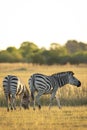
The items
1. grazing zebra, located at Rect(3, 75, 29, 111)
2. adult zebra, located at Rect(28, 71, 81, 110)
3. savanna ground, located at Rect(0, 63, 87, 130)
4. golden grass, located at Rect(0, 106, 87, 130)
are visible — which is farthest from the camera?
adult zebra, located at Rect(28, 71, 81, 110)

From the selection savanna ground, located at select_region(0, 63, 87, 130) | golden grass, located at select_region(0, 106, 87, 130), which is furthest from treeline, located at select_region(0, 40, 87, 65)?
golden grass, located at select_region(0, 106, 87, 130)

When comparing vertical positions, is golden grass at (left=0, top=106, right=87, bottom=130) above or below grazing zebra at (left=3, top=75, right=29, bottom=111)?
below

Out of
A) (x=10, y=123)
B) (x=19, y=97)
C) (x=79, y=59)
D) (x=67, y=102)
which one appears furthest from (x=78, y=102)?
(x=79, y=59)

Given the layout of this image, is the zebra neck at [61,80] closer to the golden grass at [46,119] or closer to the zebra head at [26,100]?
the golden grass at [46,119]

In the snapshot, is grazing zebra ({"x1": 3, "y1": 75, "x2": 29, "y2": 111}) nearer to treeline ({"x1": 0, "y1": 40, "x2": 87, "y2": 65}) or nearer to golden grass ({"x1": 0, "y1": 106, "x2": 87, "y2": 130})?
golden grass ({"x1": 0, "y1": 106, "x2": 87, "y2": 130})

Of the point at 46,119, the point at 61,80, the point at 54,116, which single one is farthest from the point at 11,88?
the point at 46,119

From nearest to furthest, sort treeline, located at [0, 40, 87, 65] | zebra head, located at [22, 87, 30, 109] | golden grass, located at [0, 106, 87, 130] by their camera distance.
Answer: golden grass, located at [0, 106, 87, 130]
zebra head, located at [22, 87, 30, 109]
treeline, located at [0, 40, 87, 65]

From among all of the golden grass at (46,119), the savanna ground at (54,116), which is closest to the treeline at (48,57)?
the savanna ground at (54,116)

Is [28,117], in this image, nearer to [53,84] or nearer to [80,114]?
[80,114]

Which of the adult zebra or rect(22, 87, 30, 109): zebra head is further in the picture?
rect(22, 87, 30, 109): zebra head

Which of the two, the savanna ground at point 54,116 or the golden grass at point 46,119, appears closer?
the golden grass at point 46,119

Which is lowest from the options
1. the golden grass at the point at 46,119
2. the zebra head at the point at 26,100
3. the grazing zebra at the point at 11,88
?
the golden grass at the point at 46,119

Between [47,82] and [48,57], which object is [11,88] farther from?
[48,57]

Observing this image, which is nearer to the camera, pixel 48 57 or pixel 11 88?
pixel 11 88
